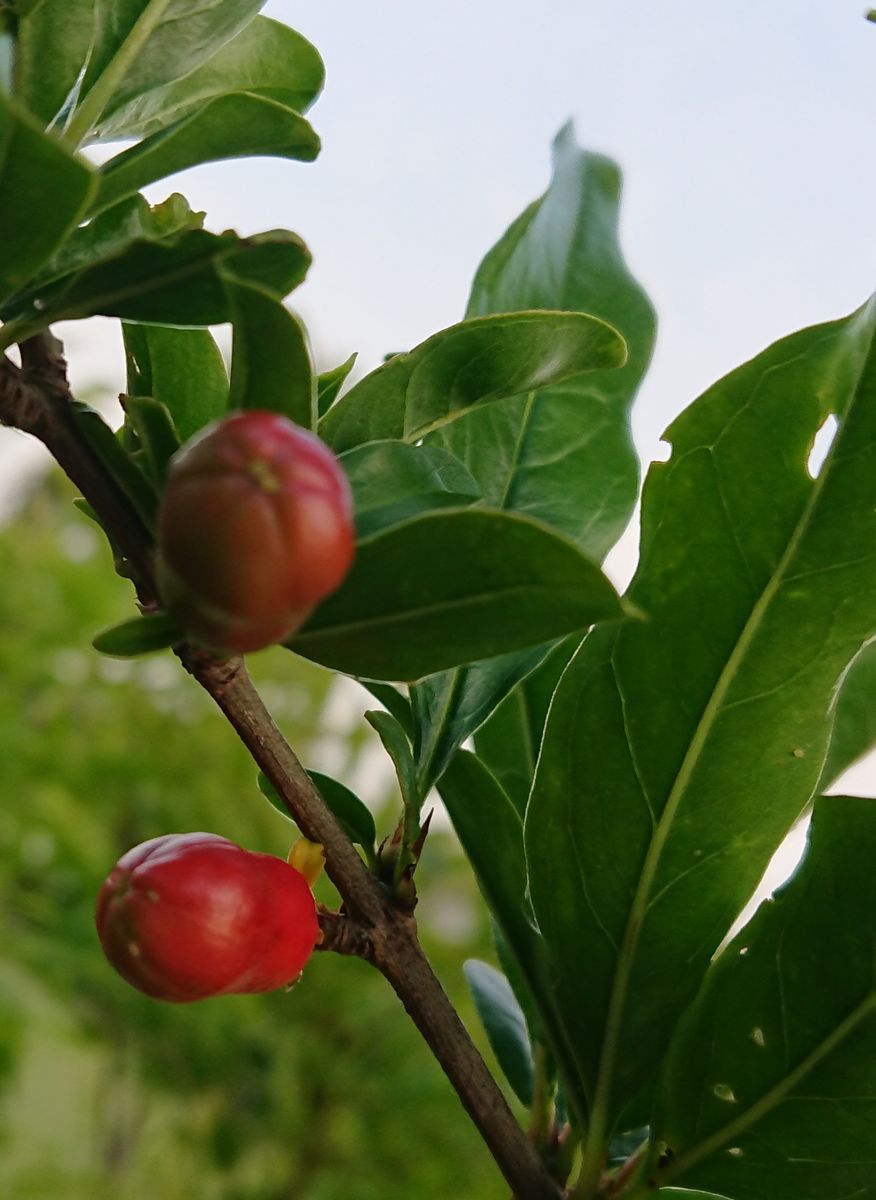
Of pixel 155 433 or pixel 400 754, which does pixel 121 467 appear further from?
pixel 400 754

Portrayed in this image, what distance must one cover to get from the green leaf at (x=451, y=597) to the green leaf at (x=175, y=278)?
90 mm

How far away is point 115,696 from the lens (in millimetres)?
3389

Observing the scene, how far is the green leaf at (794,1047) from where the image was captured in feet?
1.42

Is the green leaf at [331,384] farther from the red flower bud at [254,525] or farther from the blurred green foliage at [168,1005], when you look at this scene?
the blurred green foliage at [168,1005]

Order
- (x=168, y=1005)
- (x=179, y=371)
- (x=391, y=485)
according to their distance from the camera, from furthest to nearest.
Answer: (x=168, y=1005)
(x=179, y=371)
(x=391, y=485)

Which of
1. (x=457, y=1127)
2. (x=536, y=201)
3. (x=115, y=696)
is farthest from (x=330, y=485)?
(x=115, y=696)

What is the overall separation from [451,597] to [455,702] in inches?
7.7

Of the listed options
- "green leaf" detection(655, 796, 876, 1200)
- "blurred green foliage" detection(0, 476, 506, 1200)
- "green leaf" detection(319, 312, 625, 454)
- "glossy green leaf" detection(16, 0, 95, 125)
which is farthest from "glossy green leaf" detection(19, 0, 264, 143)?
"blurred green foliage" detection(0, 476, 506, 1200)

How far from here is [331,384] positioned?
465 millimetres

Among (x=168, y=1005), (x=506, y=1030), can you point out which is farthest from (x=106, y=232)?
(x=168, y=1005)

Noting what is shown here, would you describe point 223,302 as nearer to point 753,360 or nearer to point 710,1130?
point 753,360

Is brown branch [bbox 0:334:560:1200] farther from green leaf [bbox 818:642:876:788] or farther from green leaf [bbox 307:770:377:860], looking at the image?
green leaf [bbox 818:642:876:788]

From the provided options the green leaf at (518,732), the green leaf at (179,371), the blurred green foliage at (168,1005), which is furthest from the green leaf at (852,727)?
the blurred green foliage at (168,1005)

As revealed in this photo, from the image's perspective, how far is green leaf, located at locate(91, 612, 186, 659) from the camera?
0.29 metres
